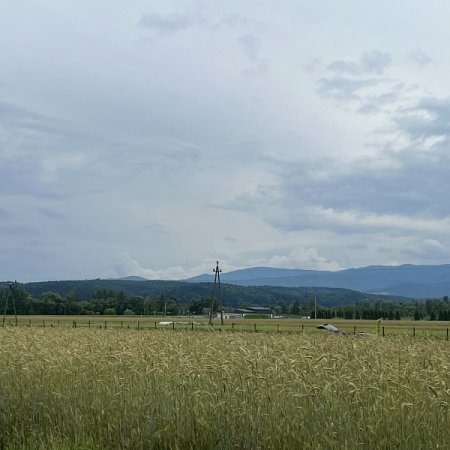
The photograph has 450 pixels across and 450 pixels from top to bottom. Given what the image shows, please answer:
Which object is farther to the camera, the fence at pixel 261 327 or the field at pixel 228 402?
the fence at pixel 261 327

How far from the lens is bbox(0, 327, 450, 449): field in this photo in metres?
8.42

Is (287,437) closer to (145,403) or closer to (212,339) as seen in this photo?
(145,403)

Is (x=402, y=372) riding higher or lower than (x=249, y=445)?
higher

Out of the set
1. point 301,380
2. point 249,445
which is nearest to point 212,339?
point 301,380

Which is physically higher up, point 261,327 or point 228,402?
point 228,402

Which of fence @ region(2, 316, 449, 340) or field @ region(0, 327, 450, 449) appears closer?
field @ region(0, 327, 450, 449)

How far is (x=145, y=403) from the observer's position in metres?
10.0

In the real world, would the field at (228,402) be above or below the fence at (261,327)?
above

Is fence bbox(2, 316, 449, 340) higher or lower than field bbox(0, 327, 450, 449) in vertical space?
lower

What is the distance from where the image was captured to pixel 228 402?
31.3ft

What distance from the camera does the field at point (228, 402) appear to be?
8.42 m

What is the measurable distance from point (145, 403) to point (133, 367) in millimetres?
2349

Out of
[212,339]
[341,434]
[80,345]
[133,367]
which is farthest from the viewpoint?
[212,339]

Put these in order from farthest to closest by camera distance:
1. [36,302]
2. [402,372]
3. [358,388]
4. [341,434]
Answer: [36,302] → [402,372] → [358,388] → [341,434]
